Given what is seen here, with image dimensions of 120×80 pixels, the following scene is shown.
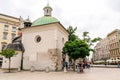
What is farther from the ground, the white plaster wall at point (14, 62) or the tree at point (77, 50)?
the tree at point (77, 50)

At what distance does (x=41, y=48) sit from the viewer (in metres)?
26.0

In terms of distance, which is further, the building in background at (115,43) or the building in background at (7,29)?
the building in background at (115,43)

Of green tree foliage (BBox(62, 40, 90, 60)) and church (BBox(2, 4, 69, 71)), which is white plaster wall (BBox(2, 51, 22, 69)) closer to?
church (BBox(2, 4, 69, 71))

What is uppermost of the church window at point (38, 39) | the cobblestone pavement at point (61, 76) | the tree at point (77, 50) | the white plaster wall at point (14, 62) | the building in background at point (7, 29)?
the building in background at point (7, 29)

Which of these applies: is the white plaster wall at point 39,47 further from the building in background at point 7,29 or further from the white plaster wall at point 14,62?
the building in background at point 7,29

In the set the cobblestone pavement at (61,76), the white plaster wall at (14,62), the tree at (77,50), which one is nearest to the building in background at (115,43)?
the tree at (77,50)

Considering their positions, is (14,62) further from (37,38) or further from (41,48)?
(37,38)

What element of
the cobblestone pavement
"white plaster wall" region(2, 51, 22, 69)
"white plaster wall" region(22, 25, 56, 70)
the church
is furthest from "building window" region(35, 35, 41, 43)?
the cobblestone pavement

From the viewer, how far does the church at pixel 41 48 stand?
24.8 meters

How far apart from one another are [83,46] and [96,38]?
22745 millimetres

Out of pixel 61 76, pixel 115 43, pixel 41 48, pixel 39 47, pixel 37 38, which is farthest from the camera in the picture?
pixel 115 43

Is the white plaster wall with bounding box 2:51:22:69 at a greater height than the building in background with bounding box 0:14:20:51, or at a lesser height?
lesser

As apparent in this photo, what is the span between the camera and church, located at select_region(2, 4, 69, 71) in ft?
81.5

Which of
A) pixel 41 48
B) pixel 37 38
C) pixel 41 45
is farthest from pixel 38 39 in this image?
pixel 41 48
